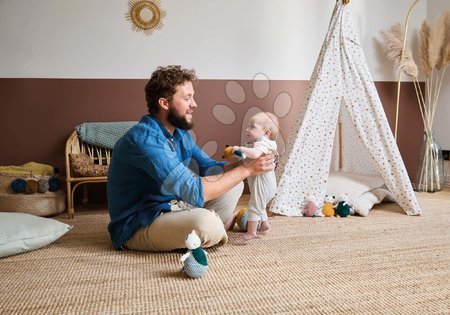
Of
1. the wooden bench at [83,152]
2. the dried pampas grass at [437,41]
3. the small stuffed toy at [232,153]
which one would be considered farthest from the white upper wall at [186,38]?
the small stuffed toy at [232,153]

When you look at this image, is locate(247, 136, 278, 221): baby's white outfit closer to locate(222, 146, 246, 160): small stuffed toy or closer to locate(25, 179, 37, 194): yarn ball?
locate(222, 146, 246, 160): small stuffed toy

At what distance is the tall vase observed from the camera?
411 centimetres

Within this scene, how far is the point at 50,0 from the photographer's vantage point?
3545 millimetres

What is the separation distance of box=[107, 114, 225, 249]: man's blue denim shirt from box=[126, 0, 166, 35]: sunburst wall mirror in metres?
1.74

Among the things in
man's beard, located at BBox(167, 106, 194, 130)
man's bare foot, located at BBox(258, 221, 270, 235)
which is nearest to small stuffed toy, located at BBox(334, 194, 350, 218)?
man's bare foot, located at BBox(258, 221, 270, 235)

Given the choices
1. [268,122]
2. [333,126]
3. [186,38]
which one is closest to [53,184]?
[186,38]

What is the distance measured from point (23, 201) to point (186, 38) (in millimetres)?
1885

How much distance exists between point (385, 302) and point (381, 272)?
1.10 feet

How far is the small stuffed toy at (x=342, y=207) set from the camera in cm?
305

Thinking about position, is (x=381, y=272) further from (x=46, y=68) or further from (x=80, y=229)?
(x=46, y=68)

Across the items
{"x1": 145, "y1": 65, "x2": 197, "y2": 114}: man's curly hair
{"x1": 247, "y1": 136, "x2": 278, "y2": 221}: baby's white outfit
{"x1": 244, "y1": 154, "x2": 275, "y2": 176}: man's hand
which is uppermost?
{"x1": 145, "y1": 65, "x2": 197, "y2": 114}: man's curly hair

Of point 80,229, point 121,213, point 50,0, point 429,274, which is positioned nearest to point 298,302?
point 429,274

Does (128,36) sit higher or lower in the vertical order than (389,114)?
higher

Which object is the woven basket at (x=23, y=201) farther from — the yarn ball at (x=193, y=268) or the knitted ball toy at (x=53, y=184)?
the yarn ball at (x=193, y=268)
